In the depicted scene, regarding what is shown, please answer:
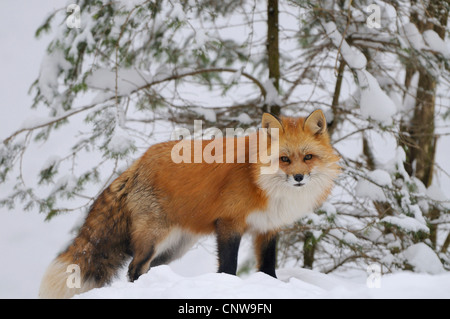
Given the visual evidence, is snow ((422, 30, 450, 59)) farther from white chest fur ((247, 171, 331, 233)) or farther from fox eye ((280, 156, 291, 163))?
fox eye ((280, 156, 291, 163))

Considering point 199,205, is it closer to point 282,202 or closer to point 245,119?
point 282,202

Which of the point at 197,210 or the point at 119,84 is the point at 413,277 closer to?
the point at 197,210

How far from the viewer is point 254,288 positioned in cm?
306

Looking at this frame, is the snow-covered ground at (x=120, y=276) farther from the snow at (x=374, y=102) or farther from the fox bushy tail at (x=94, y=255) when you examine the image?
the snow at (x=374, y=102)

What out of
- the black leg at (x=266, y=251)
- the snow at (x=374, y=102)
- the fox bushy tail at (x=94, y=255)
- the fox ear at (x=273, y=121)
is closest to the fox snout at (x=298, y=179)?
the fox ear at (x=273, y=121)

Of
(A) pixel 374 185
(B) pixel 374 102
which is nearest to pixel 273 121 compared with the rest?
(B) pixel 374 102

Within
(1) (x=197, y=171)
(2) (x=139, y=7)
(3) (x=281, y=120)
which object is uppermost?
(2) (x=139, y=7)

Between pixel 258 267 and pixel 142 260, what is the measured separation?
1.16m

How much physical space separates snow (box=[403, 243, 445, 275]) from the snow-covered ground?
0.17 ft

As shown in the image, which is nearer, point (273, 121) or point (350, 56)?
point (273, 121)

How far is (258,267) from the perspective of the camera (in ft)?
15.5

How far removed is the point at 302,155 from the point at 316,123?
0.40m

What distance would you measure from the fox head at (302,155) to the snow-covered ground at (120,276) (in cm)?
87
